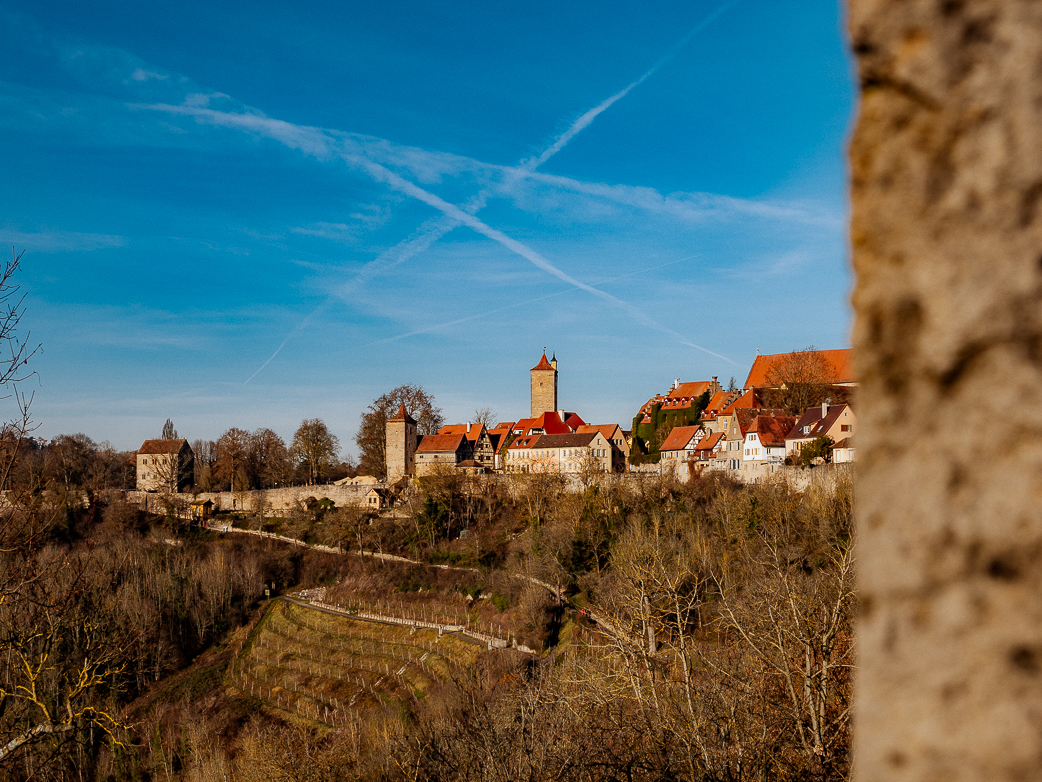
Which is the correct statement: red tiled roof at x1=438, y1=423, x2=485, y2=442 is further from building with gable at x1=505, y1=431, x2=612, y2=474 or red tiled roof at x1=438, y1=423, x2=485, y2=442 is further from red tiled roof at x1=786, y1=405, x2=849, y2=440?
red tiled roof at x1=786, y1=405, x2=849, y2=440

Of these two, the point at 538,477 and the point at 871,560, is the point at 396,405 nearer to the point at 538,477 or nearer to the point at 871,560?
the point at 538,477

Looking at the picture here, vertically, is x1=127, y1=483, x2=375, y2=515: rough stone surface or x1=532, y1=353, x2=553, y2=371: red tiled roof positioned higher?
x1=532, y1=353, x2=553, y2=371: red tiled roof

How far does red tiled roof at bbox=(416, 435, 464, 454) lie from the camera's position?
2849 inches

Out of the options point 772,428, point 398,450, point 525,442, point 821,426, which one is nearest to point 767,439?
point 772,428

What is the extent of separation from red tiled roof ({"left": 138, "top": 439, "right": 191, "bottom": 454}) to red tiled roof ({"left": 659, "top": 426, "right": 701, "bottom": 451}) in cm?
5145

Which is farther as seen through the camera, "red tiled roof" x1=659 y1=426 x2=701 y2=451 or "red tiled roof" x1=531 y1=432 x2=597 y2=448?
"red tiled roof" x1=531 y1=432 x2=597 y2=448

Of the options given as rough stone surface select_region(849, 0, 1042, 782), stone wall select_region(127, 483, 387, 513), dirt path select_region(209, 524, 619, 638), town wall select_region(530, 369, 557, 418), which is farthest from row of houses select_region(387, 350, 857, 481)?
rough stone surface select_region(849, 0, 1042, 782)

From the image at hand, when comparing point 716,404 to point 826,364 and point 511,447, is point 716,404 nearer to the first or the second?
point 826,364

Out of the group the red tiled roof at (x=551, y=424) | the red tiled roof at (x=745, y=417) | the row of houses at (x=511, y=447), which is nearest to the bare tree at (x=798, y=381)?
the red tiled roof at (x=745, y=417)

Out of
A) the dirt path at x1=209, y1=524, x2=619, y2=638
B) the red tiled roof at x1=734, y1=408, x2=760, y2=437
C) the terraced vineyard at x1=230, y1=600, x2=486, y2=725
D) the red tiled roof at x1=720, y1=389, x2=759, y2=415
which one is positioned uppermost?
the red tiled roof at x1=720, y1=389, x2=759, y2=415

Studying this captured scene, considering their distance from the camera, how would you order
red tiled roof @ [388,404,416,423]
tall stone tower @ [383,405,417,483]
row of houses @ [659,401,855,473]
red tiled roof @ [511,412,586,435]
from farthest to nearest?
red tiled roof @ [511,412,586,435] → red tiled roof @ [388,404,416,423] → tall stone tower @ [383,405,417,483] → row of houses @ [659,401,855,473]

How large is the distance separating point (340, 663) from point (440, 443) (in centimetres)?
3495

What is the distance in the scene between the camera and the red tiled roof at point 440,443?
72.4m

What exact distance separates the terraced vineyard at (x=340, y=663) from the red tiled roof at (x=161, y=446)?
34.5 meters
